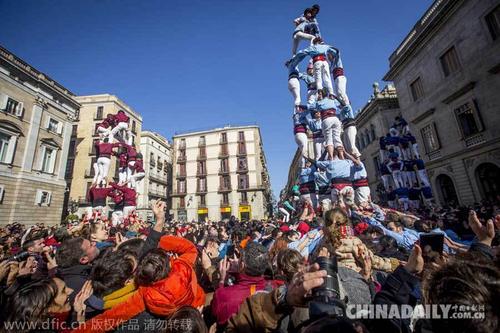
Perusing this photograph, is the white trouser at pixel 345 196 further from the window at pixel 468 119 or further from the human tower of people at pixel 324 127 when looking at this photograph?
the window at pixel 468 119

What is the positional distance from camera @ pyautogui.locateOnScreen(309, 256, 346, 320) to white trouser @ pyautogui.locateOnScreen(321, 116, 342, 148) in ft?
17.8

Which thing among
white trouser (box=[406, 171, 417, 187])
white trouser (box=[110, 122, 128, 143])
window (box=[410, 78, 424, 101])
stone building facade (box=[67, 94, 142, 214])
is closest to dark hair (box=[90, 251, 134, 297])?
white trouser (box=[110, 122, 128, 143])

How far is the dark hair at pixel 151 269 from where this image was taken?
2.00m

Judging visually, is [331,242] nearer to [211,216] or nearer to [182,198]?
[211,216]

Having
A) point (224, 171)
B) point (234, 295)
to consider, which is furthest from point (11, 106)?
point (224, 171)

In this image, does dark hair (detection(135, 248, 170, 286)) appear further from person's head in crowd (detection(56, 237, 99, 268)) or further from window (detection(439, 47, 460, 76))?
window (detection(439, 47, 460, 76))

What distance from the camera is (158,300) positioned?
6.20ft

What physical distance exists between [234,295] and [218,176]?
121ft

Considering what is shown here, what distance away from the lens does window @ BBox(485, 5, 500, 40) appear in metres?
13.2

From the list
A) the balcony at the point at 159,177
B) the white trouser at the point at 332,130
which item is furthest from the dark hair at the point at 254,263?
the balcony at the point at 159,177

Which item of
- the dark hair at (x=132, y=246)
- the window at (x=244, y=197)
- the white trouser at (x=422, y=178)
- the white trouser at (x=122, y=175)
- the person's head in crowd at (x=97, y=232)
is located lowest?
the dark hair at (x=132, y=246)

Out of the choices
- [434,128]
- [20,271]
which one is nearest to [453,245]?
[20,271]

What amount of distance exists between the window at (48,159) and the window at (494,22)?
3329 cm

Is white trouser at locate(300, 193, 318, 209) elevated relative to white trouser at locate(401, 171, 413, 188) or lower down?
lower down
